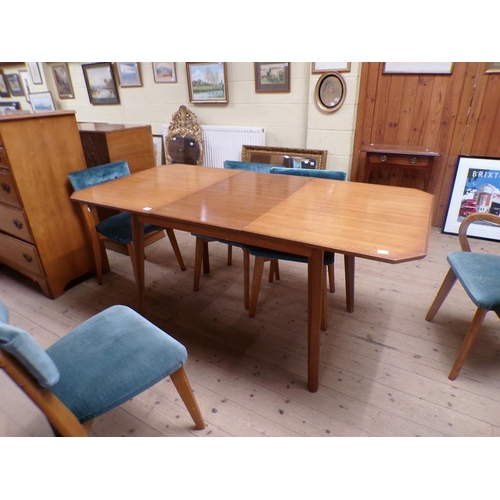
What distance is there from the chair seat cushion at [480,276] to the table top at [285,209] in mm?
363

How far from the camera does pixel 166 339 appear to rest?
1.21 metres

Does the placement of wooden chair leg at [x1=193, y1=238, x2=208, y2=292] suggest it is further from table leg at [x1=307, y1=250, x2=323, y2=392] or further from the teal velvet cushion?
the teal velvet cushion

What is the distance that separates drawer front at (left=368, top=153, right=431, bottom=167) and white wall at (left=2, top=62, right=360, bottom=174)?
380mm

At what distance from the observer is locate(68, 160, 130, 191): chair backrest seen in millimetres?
2029

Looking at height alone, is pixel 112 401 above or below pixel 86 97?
below

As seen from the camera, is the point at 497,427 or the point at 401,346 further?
the point at 401,346

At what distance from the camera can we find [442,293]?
6.06 feet

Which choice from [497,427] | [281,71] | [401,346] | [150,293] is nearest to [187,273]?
[150,293]

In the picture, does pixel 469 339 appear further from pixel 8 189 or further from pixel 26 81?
pixel 26 81

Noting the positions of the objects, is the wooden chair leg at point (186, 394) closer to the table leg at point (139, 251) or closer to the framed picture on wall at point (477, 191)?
the table leg at point (139, 251)

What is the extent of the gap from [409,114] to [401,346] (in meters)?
2.12

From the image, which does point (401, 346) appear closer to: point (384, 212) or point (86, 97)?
point (384, 212)

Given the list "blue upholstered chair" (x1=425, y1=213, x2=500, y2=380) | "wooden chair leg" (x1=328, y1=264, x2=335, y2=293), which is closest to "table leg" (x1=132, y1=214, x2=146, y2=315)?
"wooden chair leg" (x1=328, y1=264, x2=335, y2=293)

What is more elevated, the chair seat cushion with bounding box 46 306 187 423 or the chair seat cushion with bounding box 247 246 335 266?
the chair seat cushion with bounding box 247 246 335 266
